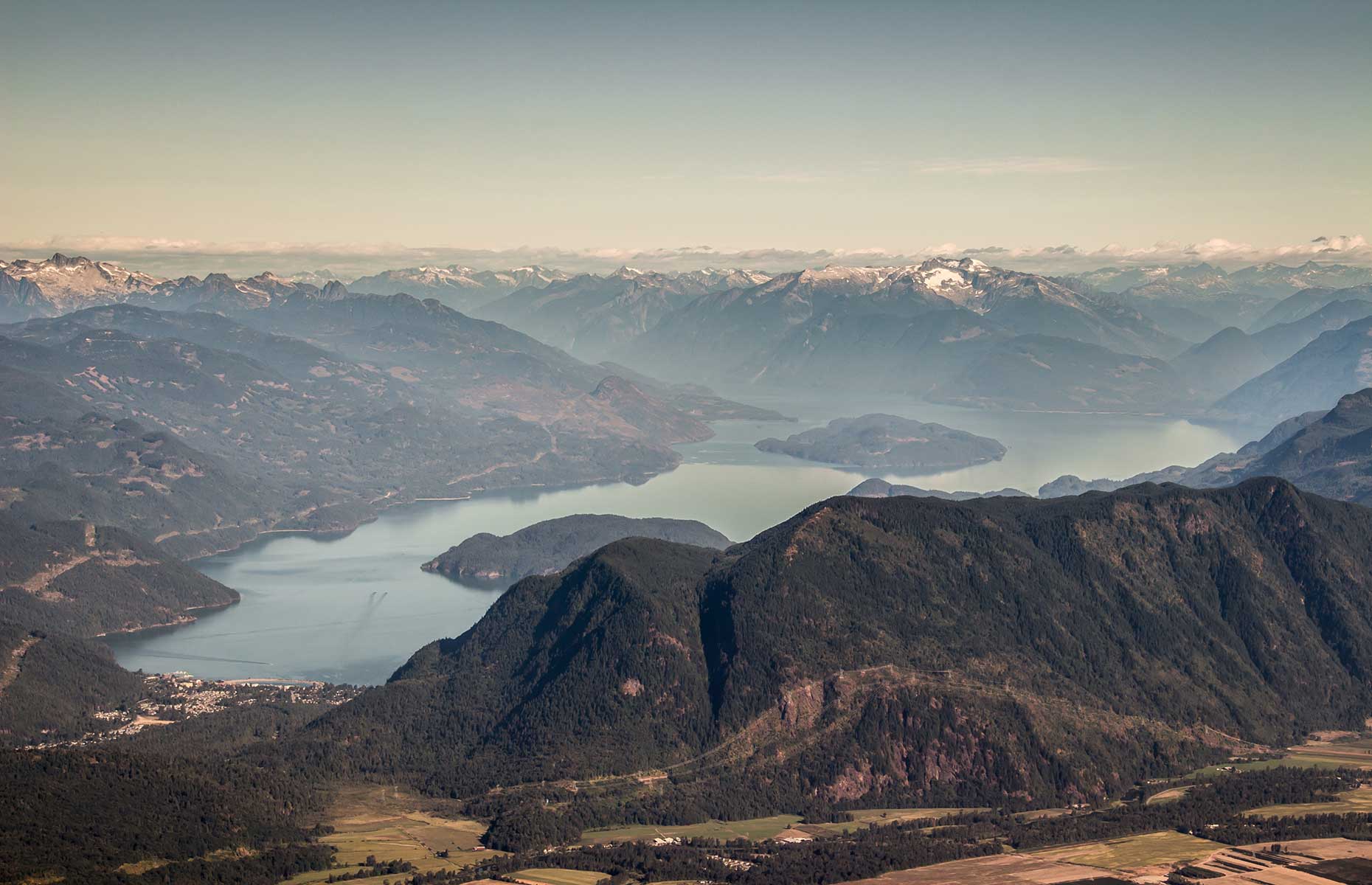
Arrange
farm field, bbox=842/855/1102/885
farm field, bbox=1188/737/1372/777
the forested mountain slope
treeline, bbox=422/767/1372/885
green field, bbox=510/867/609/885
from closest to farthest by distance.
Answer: green field, bbox=510/867/609/885, farm field, bbox=842/855/1102/885, treeline, bbox=422/767/1372/885, the forested mountain slope, farm field, bbox=1188/737/1372/777

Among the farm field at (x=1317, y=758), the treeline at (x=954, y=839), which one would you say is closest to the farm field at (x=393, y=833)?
the treeline at (x=954, y=839)

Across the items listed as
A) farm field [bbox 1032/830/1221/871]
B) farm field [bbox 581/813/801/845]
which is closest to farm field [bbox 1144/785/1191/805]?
farm field [bbox 1032/830/1221/871]

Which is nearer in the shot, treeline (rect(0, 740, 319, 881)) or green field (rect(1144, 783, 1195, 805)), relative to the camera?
treeline (rect(0, 740, 319, 881))

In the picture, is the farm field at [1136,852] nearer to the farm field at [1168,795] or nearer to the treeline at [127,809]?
the farm field at [1168,795]

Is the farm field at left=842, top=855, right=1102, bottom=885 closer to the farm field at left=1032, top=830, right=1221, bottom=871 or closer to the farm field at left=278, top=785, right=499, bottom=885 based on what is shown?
the farm field at left=1032, top=830, right=1221, bottom=871

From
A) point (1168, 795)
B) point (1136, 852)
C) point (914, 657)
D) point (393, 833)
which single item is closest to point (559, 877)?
point (393, 833)

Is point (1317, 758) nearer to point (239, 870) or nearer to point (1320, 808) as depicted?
point (1320, 808)

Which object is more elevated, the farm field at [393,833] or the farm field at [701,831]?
the farm field at [701,831]
